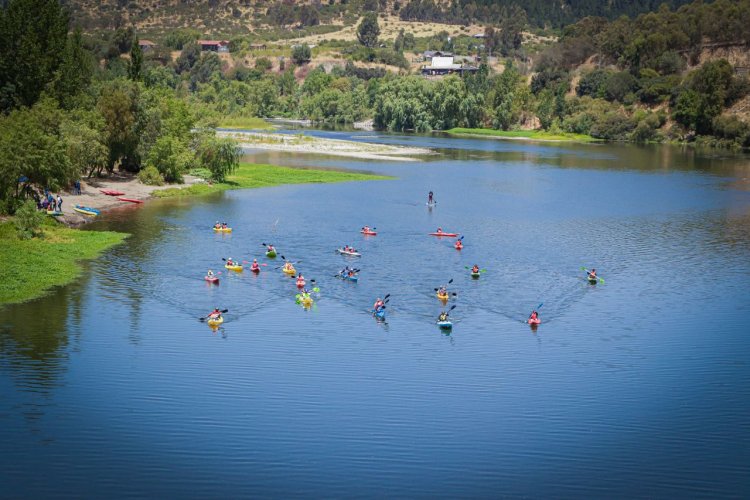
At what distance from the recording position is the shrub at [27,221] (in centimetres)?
7031

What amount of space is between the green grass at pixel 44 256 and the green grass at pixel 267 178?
88.4 feet

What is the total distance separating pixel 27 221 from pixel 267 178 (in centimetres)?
5041

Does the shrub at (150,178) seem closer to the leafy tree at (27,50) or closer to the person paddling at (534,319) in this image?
the leafy tree at (27,50)

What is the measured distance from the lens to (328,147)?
16875 cm

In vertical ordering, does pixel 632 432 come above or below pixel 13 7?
below

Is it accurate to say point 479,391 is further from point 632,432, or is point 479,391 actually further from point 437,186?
point 437,186

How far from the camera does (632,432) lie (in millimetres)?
39656

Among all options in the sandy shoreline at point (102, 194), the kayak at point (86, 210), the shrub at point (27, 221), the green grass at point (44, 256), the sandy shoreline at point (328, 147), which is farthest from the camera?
the sandy shoreline at point (328, 147)

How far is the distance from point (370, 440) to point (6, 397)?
52.2ft

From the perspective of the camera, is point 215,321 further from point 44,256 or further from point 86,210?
point 86,210

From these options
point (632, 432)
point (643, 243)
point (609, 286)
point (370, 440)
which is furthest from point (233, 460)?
point (643, 243)

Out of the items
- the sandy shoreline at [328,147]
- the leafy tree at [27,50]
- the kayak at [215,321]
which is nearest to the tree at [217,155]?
the leafy tree at [27,50]

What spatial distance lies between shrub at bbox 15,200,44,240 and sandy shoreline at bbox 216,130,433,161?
82905 millimetres

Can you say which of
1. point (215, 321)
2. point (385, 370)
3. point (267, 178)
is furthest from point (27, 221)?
point (267, 178)
